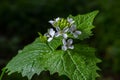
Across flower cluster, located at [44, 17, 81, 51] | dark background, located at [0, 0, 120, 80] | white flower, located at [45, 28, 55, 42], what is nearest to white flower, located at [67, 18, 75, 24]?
flower cluster, located at [44, 17, 81, 51]

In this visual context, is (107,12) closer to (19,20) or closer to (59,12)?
(59,12)

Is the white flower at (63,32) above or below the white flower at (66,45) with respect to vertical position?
above

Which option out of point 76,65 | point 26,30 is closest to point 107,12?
point 26,30

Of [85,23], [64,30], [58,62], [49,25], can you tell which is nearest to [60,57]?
[58,62]

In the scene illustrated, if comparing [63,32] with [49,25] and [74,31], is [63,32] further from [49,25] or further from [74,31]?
[49,25]

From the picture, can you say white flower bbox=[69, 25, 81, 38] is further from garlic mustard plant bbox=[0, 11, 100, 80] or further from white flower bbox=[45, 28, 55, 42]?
white flower bbox=[45, 28, 55, 42]

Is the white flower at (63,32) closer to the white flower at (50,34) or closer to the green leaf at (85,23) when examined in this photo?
the white flower at (50,34)

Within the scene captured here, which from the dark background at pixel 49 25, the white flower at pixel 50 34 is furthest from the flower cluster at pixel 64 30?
the dark background at pixel 49 25
